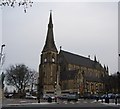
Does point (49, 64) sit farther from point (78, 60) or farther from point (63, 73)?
point (78, 60)

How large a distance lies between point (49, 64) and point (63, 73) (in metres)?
13.1

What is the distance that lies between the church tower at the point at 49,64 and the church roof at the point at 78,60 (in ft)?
46.3

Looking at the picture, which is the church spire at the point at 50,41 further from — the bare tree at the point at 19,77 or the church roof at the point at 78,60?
the bare tree at the point at 19,77

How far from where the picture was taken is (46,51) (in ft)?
416

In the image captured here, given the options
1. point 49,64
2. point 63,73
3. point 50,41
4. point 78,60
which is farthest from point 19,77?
point 78,60

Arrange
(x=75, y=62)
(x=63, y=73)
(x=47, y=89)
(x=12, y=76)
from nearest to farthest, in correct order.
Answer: (x=12, y=76) → (x=47, y=89) → (x=63, y=73) → (x=75, y=62)

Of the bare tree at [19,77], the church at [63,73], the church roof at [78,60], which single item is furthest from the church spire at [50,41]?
the bare tree at [19,77]

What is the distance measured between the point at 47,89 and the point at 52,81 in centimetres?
381

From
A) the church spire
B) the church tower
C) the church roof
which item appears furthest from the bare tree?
the church roof

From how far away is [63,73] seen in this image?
136m

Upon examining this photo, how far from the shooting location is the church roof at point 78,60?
143 meters

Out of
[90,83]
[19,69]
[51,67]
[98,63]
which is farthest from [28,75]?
[98,63]

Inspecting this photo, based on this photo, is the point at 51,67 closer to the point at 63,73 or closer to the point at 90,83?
the point at 63,73

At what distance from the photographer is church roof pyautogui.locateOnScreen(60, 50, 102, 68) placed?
143 meters
